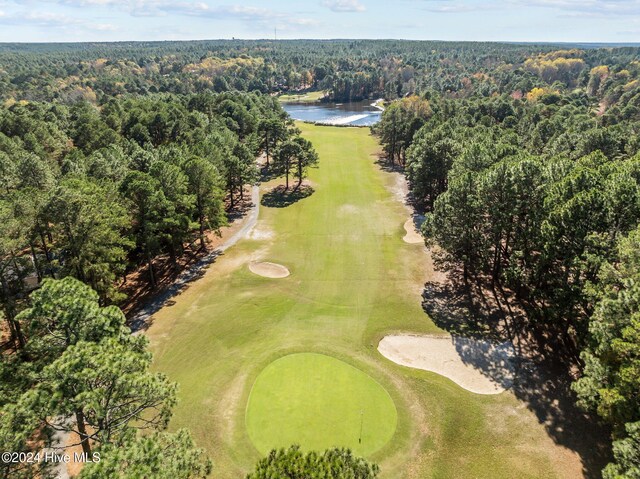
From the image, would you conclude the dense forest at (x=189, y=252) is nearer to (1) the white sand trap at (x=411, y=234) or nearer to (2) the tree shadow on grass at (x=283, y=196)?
(2) the tree shadow on grass at (x=283, y=196)

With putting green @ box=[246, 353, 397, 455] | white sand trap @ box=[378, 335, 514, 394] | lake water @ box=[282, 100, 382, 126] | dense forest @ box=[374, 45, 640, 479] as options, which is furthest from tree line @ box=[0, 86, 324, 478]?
lake water @ box=[282, 100, 382, 126]

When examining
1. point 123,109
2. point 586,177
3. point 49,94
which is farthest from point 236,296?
point 49,94

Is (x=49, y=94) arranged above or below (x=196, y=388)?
above

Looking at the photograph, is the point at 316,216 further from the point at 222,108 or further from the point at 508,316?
the point at 222,108

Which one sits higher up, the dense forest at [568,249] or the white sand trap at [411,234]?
the dense forest at [568,249]

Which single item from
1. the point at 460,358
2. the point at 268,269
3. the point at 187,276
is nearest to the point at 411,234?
the point at 268,269

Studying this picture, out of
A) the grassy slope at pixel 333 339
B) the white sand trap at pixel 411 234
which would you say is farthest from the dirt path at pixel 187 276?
the white sand trap at pixel 411 234

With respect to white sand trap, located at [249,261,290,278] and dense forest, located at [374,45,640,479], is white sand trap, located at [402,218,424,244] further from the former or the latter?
white sand trap, located at [249,261,290,278]
